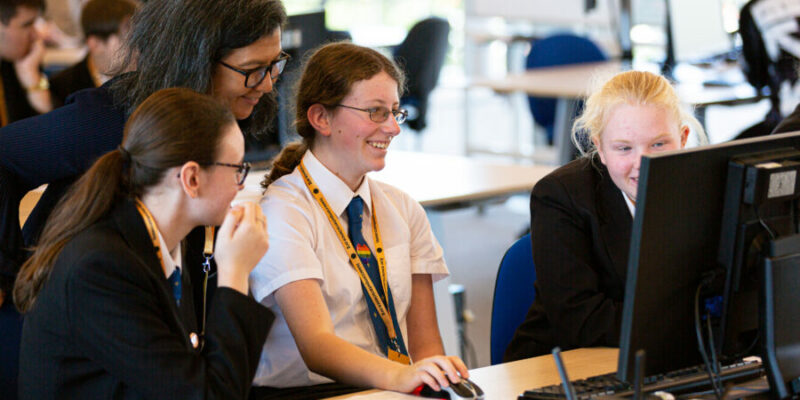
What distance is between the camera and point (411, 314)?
1.89 m

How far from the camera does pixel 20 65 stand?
4.30 metres

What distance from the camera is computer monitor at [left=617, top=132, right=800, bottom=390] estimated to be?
3.76ft

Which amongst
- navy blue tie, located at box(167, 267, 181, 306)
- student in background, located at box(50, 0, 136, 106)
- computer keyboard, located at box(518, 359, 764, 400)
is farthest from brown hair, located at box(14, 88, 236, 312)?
student in background, located at box(50, 0, 136, 106)

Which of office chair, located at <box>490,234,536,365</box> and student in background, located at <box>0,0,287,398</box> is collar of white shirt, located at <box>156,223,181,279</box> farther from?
office chair, located at <box>490,234,536,365</box>

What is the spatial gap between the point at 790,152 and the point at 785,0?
2764 millimetres

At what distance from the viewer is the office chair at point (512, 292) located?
1934 millimetres

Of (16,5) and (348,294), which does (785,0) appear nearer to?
(348,294)

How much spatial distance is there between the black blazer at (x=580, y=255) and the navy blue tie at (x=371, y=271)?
30 centimetres

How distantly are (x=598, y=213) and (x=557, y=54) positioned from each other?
3768 mm

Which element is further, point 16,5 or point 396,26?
point 396,26

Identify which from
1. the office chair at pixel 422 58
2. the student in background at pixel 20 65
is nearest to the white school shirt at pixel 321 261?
the student in background at pixel 20 65

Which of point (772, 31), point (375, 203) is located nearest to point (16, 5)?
point (375, 203)

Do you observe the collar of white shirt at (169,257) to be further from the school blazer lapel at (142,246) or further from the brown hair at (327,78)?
the brown hair at (327,78)

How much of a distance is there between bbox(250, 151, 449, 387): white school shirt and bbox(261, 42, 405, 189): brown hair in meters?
0.06
